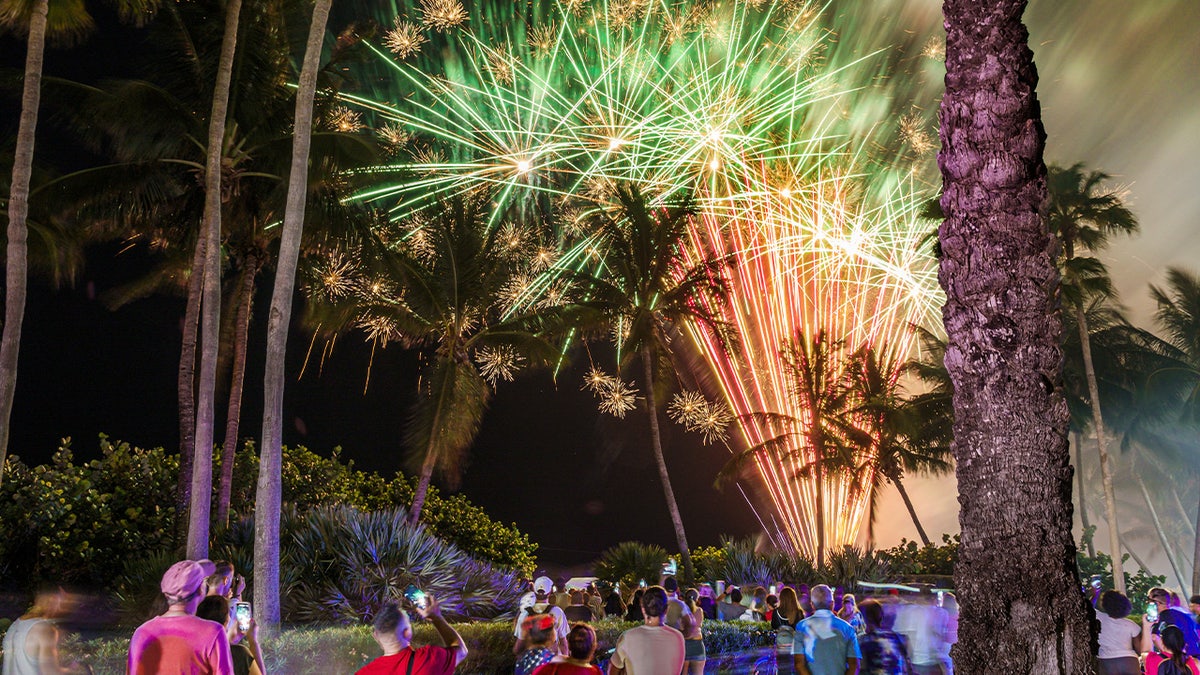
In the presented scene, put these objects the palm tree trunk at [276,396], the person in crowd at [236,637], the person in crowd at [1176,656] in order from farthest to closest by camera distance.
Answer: the palm tree trunk at [276,396] < the person in crowd at [1176,656] < the person in crowd at [236,637]

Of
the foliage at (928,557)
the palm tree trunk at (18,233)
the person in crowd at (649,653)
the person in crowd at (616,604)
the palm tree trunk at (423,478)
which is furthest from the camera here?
the foliage at (928,557)

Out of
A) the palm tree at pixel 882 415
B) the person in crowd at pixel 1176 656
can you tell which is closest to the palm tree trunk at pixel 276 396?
the person in crowd at pixel 1176 656

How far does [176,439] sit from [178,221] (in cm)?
1124

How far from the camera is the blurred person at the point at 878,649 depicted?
23.0 ft

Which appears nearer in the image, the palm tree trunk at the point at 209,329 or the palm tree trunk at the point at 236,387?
the palm tree trunk at the point at 209,329

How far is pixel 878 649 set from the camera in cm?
700

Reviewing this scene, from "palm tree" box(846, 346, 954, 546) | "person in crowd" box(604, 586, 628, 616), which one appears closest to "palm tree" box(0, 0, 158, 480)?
"person in crowd" box(604, 586, 628, 616)

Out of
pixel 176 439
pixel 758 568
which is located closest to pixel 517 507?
pixel 176 439

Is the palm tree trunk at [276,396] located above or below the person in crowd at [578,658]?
above

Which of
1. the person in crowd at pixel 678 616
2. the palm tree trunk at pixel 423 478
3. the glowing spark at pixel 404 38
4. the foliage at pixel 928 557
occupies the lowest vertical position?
the foliage at pixel 928 557

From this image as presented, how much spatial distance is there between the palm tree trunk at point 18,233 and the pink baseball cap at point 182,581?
34.1 feet

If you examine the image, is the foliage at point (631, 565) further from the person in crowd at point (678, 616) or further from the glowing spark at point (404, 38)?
the person in crowd at point (678, 616)

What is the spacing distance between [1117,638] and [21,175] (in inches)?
553

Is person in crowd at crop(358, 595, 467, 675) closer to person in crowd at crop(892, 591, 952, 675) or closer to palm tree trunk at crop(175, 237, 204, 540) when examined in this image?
person in crowd at crop(892, 591, 952, 675)
